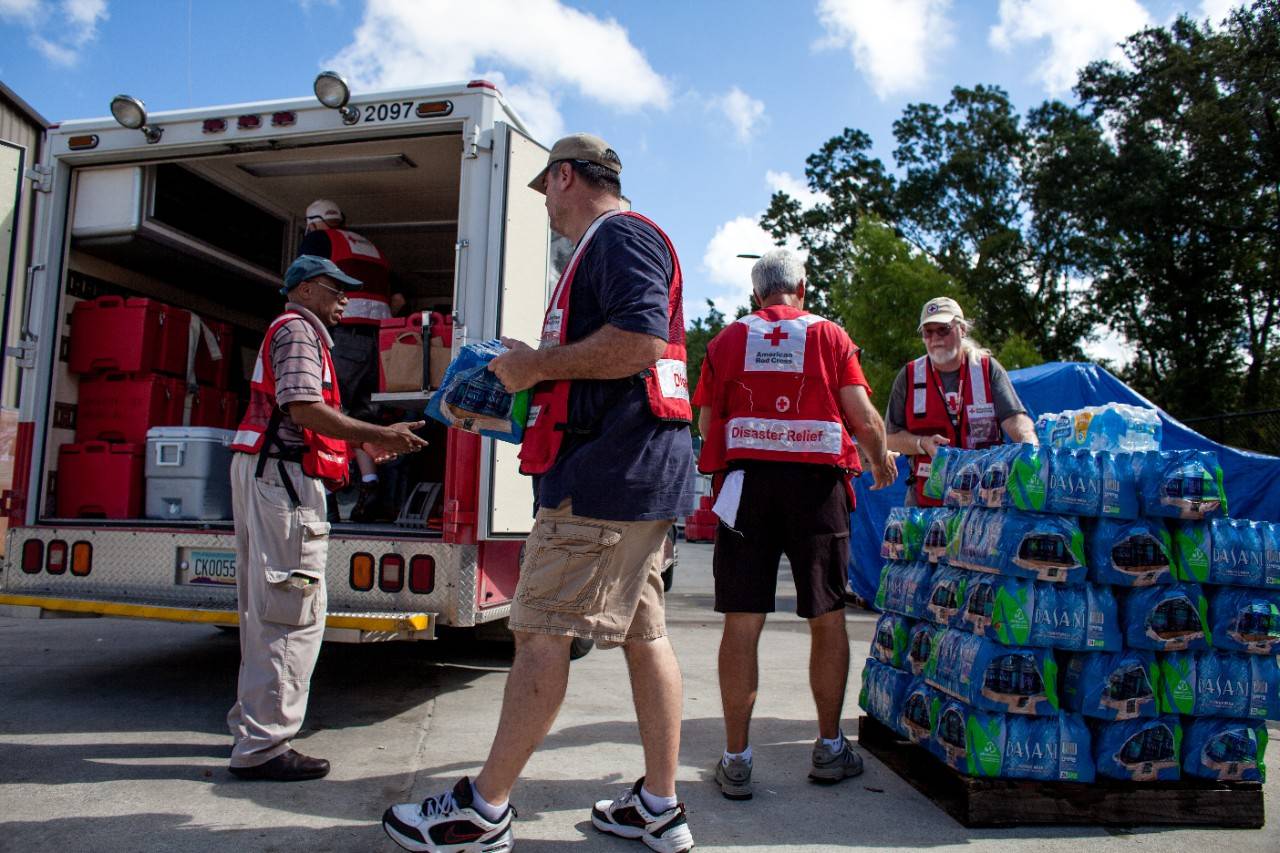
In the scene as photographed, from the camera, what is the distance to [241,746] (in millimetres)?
3230

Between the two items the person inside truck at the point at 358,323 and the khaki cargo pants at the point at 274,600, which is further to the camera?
the person inside truck at the point at 358,323

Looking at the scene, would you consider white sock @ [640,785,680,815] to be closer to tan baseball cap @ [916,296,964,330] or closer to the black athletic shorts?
the black athletic shorts

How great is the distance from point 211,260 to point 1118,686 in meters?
5.32

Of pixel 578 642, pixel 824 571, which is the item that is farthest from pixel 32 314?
pixel 824 571

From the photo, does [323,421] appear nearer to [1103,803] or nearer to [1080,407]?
[1103,803]

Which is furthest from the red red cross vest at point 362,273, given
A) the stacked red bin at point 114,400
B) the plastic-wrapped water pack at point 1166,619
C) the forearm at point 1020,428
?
the plastic-wrapped water pack at point 1166,619

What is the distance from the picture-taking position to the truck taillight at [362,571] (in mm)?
4207

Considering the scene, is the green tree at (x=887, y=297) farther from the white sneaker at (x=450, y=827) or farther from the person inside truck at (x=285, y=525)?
the white sneaker at (x=450, y=827)

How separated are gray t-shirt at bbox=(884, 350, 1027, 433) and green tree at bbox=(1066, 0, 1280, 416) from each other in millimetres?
23092

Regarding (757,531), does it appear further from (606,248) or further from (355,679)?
(355,679)

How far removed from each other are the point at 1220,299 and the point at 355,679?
89.0 ft

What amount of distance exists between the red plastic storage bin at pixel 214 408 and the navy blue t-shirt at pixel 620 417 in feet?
12.9

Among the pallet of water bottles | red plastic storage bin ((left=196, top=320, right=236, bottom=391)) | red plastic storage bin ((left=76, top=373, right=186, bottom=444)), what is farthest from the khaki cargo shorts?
red plastic storage bin ((left=196, top=320, right=236, bottom=391))

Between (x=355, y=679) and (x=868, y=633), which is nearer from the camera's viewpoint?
(x=355, y=679)
